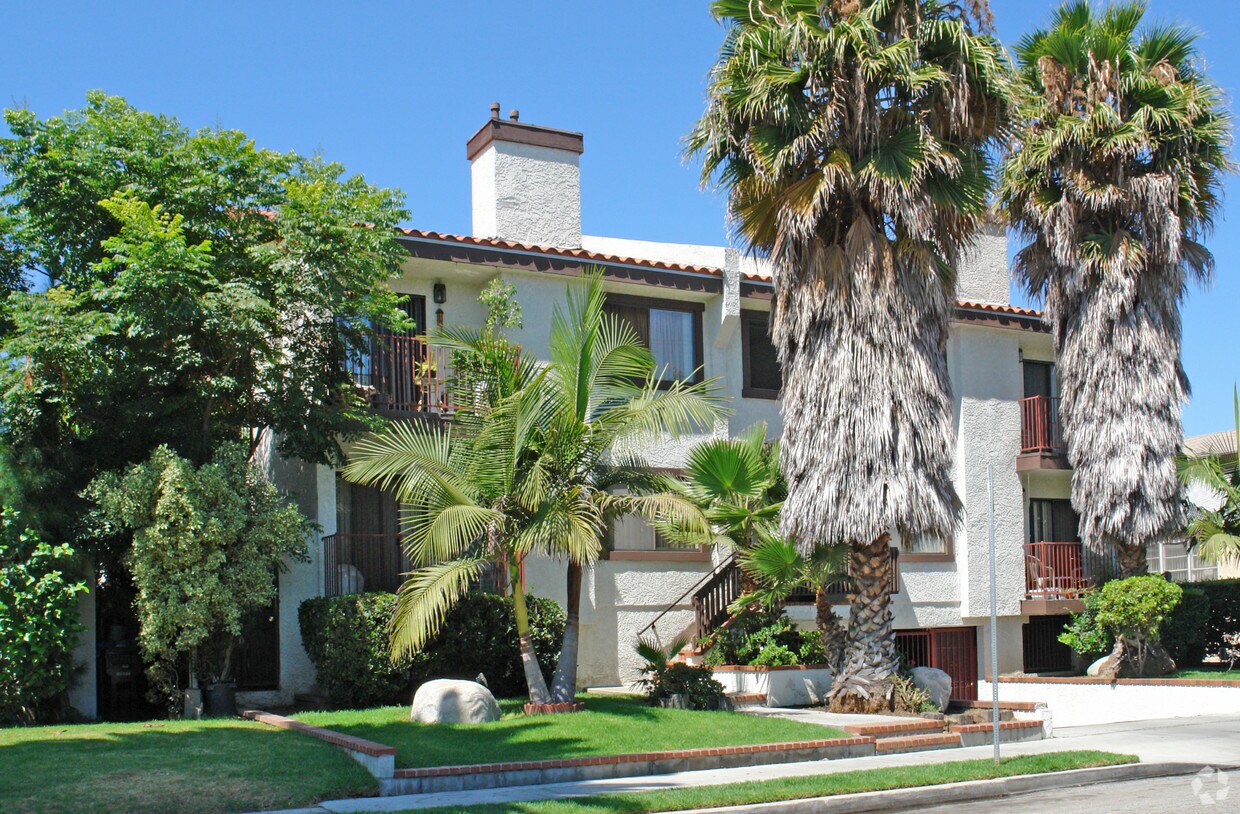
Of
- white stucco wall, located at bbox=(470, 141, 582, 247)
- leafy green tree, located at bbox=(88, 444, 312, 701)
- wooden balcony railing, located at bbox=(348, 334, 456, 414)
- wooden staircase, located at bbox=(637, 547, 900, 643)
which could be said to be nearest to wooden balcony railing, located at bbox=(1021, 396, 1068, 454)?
wooden staircase, located at bbox=(637, 547, 900, 643)

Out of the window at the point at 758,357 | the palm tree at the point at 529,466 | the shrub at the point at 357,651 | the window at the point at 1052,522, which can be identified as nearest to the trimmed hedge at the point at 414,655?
the shrub at the point at 357,651

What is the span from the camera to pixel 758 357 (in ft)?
73.0

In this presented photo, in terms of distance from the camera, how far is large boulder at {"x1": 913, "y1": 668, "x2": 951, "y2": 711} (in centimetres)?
1677

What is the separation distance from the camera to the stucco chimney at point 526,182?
20.8 metres

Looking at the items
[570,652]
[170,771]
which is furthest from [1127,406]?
[170,771]

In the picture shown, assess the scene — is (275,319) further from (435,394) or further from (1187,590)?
(1187,590)

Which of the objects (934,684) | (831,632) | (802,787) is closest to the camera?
(802,787)

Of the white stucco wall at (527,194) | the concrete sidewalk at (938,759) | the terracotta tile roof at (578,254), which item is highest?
the white stucco wall at (527,194)

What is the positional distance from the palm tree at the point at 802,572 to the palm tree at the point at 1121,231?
7.27 m

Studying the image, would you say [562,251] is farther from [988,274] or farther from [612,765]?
[988,274]

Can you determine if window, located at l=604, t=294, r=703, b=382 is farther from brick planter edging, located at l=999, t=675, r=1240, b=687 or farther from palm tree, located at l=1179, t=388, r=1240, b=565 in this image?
palm tree, located at l=1179, t=388, r=1240, b=565

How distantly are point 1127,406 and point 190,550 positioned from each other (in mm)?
15787

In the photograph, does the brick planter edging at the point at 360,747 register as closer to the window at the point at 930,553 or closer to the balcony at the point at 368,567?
the balcony at the point at 368,567

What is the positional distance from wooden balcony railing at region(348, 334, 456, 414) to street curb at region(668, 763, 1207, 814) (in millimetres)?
9099
